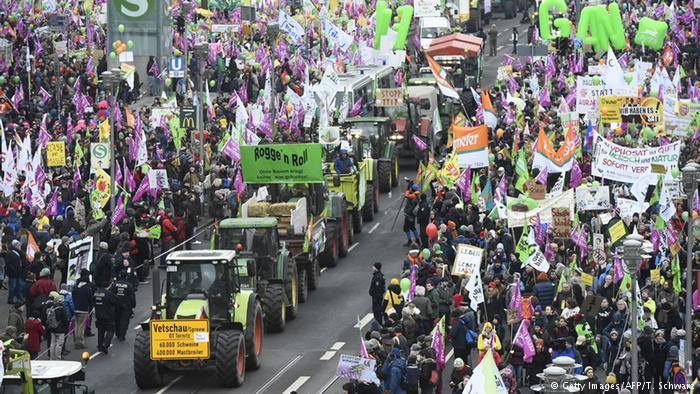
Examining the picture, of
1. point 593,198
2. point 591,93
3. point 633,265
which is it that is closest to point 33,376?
point 633,265

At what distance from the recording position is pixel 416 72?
65625 mm

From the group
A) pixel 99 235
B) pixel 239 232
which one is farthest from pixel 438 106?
pixel 239 232

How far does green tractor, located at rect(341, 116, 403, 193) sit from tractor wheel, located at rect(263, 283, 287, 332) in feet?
44.8

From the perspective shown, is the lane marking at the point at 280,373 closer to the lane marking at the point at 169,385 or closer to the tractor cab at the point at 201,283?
the tractor cab at the point at 201,283

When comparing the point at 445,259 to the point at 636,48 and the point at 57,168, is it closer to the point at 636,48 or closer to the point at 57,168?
the point at 57,168

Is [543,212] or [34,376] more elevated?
[543,212]

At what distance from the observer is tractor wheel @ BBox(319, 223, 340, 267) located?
40.3 m

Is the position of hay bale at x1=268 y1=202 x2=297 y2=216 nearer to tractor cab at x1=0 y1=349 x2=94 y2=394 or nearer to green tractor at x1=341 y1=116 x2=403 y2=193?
green tractor at x1=341 y1=116 x2=403 y2=193

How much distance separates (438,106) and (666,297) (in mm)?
25618

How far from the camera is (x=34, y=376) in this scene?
26.1 meters

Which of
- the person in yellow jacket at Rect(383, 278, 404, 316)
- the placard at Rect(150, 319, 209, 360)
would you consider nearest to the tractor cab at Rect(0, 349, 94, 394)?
the placard at Rect(150, 319, 209, 360)

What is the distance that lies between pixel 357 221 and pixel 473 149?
4.08 metres

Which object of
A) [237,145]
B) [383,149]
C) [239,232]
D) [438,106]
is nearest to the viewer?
[239,232]

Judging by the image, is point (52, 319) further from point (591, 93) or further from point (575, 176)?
point (591, 93)
